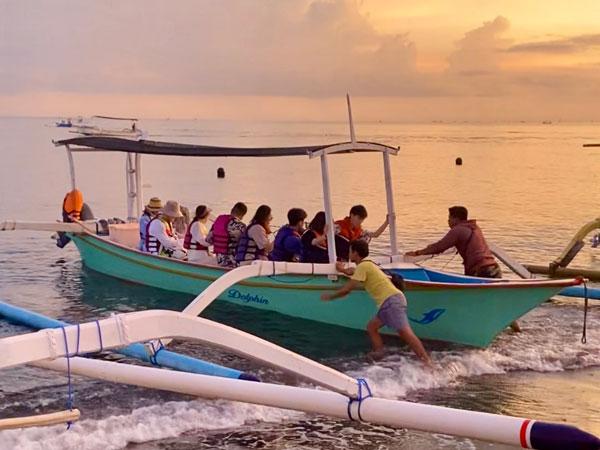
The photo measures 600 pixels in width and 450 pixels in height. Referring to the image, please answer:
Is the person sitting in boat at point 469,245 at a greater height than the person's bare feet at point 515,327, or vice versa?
the person sitting in boat at point 469,245

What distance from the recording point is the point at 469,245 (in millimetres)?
11711

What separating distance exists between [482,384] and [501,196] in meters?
31.6

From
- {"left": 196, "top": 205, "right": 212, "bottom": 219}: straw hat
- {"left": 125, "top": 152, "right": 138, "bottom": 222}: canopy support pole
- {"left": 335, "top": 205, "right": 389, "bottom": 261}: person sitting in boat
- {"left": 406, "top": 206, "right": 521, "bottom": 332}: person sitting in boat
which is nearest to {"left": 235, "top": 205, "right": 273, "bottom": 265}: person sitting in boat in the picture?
{"left": 335, "top": 205, "right": 389, "bottom": 261}: person sitting in boat

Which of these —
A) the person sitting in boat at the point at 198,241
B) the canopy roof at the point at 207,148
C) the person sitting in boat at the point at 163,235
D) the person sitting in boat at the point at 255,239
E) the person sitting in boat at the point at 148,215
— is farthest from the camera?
the person sitting in boat at the point at 148,215

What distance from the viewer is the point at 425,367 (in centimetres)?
1005

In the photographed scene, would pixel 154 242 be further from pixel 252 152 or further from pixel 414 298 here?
pixel 414 298

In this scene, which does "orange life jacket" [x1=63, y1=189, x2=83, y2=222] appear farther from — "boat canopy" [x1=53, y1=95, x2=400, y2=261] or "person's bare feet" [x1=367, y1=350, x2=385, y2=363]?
"person's bare feet" [x1=367, y1=350, x2=385, y2=363]

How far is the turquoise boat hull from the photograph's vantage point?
10445mm

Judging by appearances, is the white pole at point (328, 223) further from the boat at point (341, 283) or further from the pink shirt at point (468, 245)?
the pink shirt at point (468, 245)

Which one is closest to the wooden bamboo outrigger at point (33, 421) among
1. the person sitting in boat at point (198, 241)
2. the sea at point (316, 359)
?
the sea at point (316, 359)

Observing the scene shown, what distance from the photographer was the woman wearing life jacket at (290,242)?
478 inches

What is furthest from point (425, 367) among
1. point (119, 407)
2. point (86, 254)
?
point (86, 254)

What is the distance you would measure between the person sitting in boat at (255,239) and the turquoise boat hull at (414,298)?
0.36 metres

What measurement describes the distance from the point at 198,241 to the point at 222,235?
83cm
